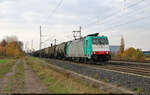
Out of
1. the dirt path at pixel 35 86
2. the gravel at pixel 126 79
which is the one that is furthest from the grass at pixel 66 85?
the gravel at pixel 126 79

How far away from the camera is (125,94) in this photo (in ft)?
22.6

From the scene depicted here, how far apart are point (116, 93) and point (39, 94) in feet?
8.96

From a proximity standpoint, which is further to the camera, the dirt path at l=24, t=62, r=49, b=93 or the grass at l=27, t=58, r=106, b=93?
the dirt path at l=24, t=62, r=49, b=93

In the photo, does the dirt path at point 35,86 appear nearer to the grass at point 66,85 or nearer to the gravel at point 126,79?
the grass at point 66,85

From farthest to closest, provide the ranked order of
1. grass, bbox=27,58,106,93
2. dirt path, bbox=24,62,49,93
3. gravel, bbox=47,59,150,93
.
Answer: gravel, bbox=47,59,150,93 → dirt path, bbox=24,62,49,93 → grass, bbox=27,58,106,93

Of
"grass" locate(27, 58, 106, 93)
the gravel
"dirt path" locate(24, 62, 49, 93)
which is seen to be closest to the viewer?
"grass" locate(27, 58, 106, 93)

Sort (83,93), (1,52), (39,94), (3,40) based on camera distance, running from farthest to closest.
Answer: (3,40) < (1,52) < (39,94) < (83,93)

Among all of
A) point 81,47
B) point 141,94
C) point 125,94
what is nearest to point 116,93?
point 125,94

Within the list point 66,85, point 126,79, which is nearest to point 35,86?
point 66,85

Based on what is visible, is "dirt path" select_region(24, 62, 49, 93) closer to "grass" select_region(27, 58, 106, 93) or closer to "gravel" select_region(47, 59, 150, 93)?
"grass" select_region(27, 58, 106, 93)

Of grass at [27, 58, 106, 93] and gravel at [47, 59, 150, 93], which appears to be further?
gravel at [47, 59, 150, 93]

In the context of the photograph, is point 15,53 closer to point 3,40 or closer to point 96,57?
point 3,40

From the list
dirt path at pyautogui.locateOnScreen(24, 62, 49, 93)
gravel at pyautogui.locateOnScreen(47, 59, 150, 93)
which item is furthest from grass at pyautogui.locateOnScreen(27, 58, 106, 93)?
gravel at pyautogui.locateOnScreen(47, 59, 150, 93)

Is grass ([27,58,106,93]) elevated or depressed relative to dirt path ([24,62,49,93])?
elevated
